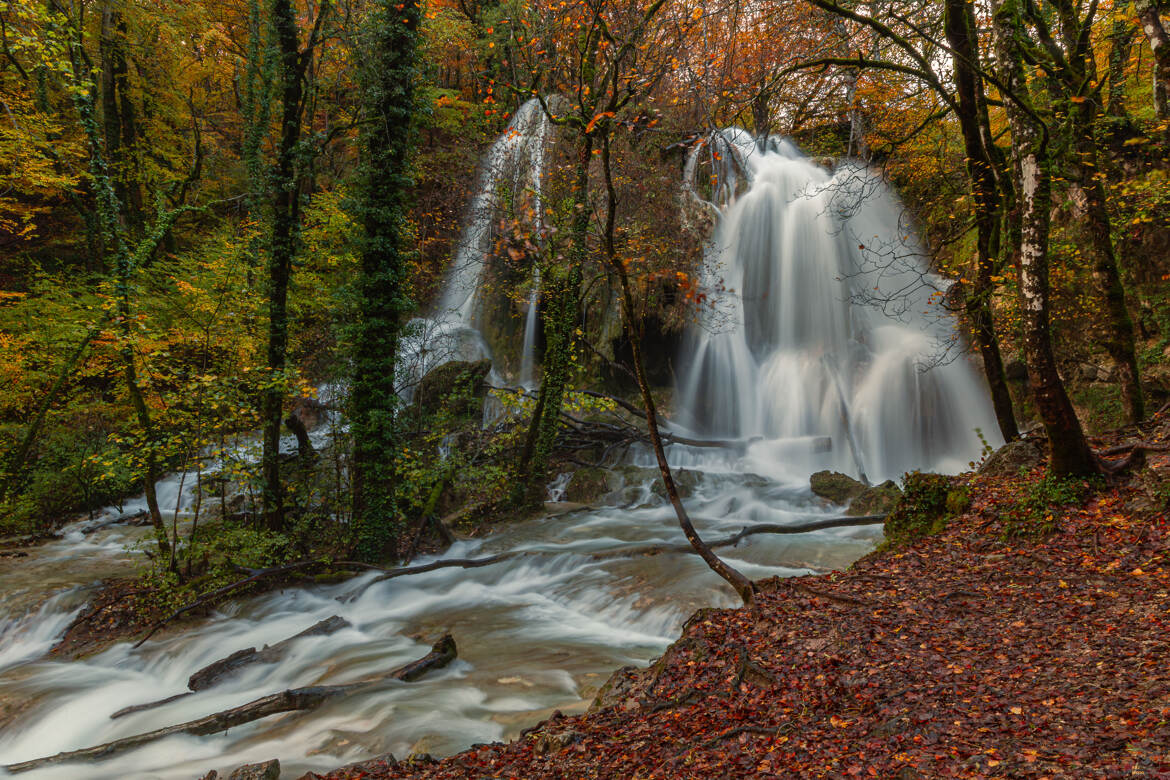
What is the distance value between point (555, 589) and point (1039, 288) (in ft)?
23.6

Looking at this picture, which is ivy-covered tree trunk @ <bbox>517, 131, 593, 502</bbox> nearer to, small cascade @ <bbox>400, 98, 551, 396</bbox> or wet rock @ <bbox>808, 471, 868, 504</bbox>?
small cascade @ <bbox>400, 98, 551, 396</bbox>

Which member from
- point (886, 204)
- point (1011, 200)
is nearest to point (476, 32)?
point (886, 204)

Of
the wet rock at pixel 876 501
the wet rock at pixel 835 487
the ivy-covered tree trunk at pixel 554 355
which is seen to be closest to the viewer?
the wet rock at pixel 876 501

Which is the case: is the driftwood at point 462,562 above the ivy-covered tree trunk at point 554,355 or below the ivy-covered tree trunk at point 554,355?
below

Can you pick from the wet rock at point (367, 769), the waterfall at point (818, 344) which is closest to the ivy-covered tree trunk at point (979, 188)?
the waterfall at point (818, 344)

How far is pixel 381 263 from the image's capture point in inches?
369

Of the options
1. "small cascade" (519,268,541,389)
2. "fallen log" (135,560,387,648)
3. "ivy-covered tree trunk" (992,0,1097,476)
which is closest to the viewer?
"ivy-covered tree trunk" (992,0,1097,476)

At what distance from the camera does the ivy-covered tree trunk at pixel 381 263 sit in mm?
9195

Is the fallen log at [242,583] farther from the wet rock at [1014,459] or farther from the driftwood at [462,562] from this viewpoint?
the wet rock at [1014,459]

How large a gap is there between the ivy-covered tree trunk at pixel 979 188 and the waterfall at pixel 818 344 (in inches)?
209

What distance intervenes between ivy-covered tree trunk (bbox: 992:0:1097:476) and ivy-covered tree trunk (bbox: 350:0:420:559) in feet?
26.3

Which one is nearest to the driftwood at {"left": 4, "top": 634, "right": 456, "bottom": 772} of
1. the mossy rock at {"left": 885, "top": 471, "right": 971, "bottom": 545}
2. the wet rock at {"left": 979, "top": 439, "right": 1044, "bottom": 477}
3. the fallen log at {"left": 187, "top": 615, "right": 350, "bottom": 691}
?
the fallen log at {"left": 187, "top": 615, "right": 350, "bottom": 691}

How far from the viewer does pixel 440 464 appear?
10398 mm

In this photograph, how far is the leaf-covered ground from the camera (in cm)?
278
